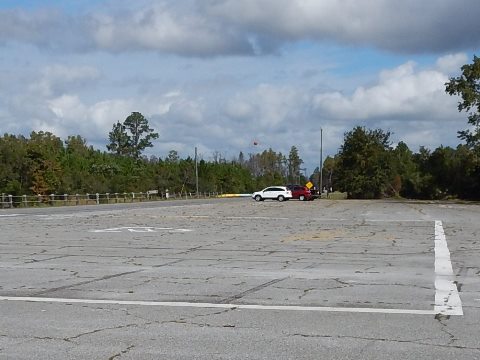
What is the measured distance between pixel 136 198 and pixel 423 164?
4060cm

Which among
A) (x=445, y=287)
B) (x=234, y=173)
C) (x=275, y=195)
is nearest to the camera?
(x=445, y=287)

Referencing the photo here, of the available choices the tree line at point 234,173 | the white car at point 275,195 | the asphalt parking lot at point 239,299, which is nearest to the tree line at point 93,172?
the tree line at point 234,173

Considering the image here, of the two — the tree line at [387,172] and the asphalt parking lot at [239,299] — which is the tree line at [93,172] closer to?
the tree line at [387,172]

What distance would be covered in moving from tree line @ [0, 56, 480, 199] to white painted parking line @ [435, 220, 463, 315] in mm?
40629

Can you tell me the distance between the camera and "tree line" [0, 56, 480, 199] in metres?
63.3

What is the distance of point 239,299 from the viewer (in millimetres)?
9602

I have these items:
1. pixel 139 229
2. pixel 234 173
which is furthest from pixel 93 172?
pixel 139 229

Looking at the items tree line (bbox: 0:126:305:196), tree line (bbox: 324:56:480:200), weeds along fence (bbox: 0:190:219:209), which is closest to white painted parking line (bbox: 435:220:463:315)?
weeds along fence (bbox: 0:190:219:209)

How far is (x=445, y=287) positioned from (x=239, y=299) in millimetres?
3423

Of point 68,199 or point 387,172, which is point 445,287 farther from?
point 387,172

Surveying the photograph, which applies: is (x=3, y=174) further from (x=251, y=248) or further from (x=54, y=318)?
(x=54, y=318)

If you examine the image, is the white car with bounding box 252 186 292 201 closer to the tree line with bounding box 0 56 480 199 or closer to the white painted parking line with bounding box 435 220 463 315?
the tree line with bounding box 0 56 480 199

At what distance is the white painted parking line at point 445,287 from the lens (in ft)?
28.9

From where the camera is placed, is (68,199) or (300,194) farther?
(300,194)
